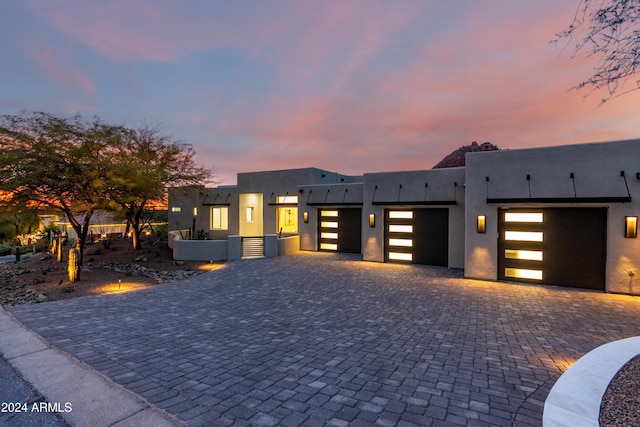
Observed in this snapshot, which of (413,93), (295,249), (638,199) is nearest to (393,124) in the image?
Result: (413,93)

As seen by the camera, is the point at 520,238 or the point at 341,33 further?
the point at 341,33

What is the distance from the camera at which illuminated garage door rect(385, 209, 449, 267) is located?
499 inches

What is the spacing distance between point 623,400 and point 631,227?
313 inches

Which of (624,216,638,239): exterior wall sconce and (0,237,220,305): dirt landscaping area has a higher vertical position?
(624,216,638,239): exterior wall sconce

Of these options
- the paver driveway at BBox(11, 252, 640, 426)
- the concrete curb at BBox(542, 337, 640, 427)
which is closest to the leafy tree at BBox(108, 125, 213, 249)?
the paver driveway at BBox(11, 252, 640, 426)

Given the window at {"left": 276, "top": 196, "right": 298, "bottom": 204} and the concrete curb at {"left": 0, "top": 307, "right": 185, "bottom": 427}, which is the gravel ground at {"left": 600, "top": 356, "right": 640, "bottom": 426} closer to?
the concrete curb at {"left": 0, "top": 307, "right": 185, "bottom": 427}

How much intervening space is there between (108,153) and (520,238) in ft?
55.9

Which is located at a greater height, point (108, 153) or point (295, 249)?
point (108, 153)

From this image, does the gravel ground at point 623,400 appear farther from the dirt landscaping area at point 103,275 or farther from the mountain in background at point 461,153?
the mountain in background at point 461,153

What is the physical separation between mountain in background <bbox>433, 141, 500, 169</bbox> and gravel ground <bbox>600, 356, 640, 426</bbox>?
3653 centimetres

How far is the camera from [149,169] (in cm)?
1459

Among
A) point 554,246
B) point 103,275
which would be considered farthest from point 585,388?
point 103,275

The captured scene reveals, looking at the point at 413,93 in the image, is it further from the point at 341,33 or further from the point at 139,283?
the point at 139,283

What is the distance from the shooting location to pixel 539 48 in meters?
4.96
